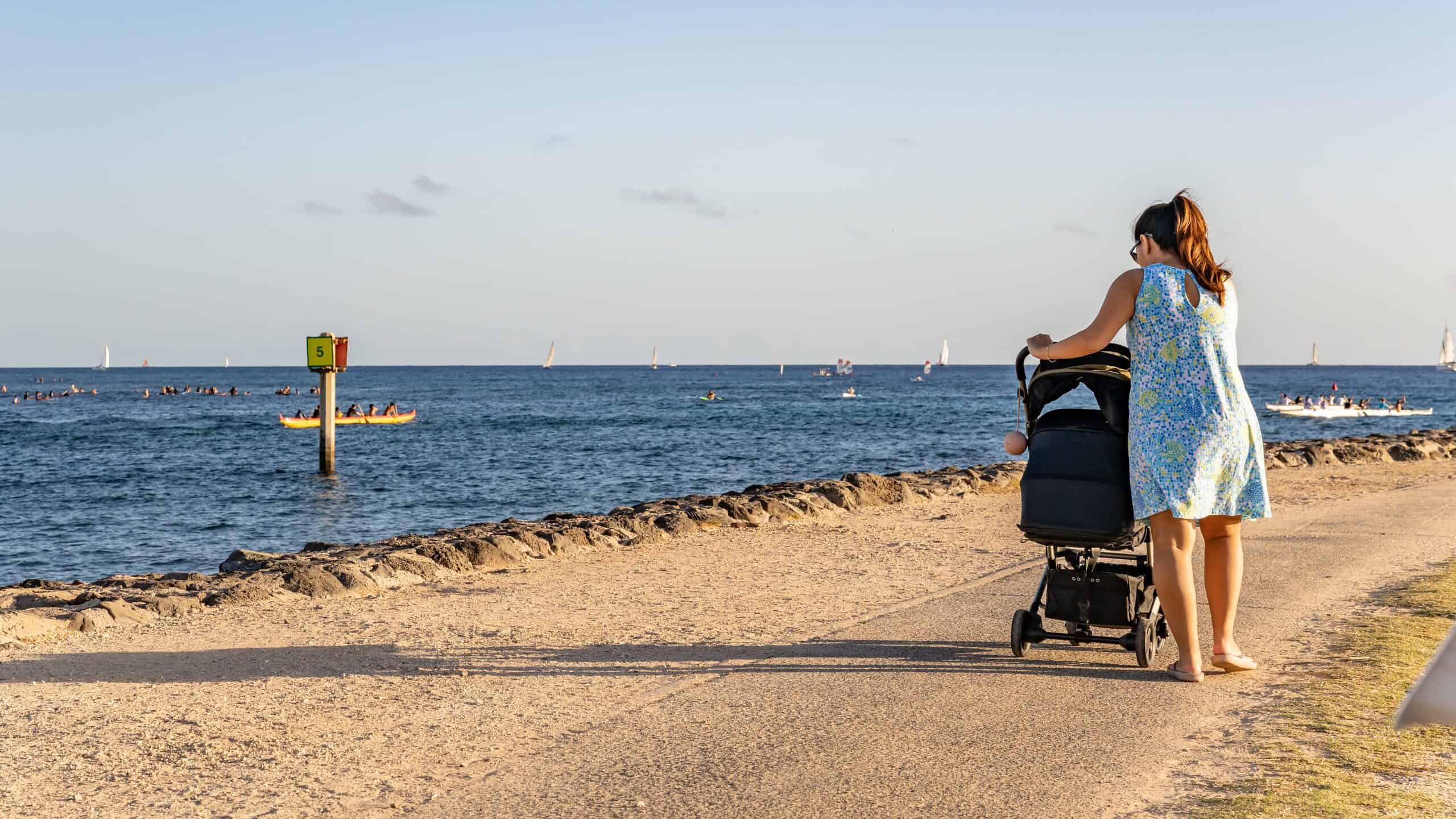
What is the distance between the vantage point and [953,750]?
4.69 metres

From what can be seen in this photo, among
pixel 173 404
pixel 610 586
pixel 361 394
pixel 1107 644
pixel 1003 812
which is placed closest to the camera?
pixel 1003 812

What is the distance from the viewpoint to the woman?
213 inches

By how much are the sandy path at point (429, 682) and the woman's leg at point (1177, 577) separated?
0.55 metres

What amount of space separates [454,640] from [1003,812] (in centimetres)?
380

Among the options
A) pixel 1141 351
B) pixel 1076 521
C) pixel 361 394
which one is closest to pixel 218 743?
pixel 1076 521

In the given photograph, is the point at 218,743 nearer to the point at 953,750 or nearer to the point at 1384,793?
the point at 953,750

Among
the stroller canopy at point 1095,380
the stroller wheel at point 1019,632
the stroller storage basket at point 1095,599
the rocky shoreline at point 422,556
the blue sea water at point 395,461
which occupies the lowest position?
the blue sea water at point 395,461

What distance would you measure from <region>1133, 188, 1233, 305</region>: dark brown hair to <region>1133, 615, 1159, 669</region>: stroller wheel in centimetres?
152

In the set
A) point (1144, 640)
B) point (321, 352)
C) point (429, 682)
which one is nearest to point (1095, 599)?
point (1144, 640)

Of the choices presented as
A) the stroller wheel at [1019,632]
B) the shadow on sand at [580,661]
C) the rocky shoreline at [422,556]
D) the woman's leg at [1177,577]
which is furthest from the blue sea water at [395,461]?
the woman's leg at [1177,577]

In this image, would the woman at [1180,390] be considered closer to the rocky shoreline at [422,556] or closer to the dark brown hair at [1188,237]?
the dark brown hair at [1188,237]

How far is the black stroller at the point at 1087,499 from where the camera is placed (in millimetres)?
5523

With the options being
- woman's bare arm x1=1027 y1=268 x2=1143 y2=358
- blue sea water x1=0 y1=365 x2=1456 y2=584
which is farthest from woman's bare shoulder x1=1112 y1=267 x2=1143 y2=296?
blue sea water x1=0 y1=365 x2=1456 y2=584

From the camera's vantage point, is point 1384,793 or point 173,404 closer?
point 1384,793
